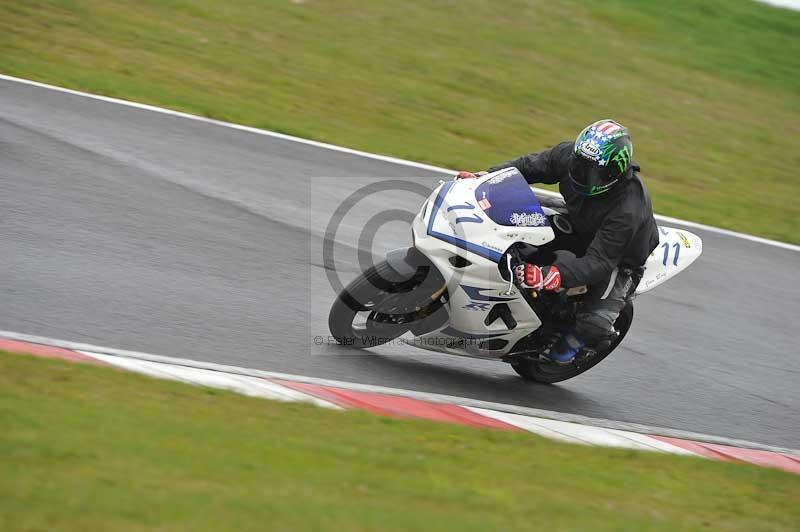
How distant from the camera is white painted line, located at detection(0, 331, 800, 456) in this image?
5.62 metres

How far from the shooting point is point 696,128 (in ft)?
48.0

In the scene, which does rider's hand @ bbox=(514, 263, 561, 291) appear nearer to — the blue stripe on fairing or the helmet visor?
the blue stripe on fairing

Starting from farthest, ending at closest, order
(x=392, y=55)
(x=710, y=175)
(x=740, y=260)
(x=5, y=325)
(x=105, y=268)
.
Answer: (x=392, y=55), (x=710, y=175), (x=740, y=260), (x=105, y=268), (x=5, y=325)

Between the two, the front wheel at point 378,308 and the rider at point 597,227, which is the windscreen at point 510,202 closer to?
the rider at point 597,227

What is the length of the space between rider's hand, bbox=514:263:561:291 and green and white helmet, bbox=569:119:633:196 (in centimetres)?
57

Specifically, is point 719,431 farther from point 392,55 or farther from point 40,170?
point 392,55

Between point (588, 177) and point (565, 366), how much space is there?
141 centimetres

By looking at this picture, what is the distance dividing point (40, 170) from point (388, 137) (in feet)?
15.1

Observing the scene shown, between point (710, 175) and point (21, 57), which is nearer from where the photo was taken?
point (21, 57)

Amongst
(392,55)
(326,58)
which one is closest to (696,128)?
(392,55)

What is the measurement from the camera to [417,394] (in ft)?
19.9

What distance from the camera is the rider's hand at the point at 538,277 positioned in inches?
227

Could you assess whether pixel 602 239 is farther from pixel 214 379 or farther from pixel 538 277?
pixel 214 379

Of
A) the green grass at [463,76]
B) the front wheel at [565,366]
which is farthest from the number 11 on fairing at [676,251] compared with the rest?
the green grass at [463,76]
